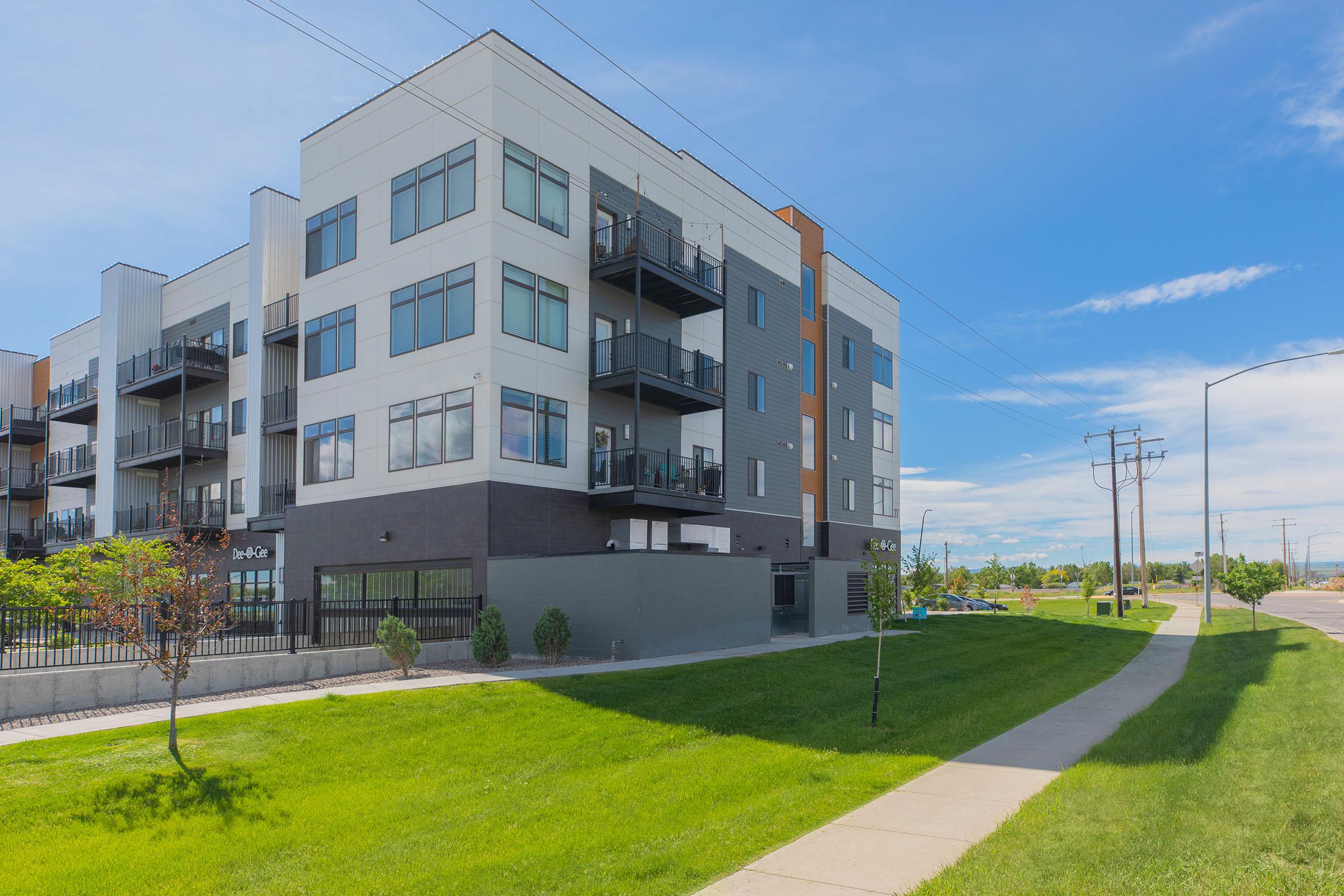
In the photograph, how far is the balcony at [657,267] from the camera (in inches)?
1022

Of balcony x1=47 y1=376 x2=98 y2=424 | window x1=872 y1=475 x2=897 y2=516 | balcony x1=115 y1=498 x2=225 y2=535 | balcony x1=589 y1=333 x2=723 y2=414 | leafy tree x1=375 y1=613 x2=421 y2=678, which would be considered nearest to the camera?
leafy tree x1=375 y1=613 x2=421 y2=678

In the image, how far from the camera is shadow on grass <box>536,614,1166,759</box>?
1316cm

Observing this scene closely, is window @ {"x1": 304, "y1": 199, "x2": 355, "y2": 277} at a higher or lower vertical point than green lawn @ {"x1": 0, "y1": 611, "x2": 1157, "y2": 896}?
higher

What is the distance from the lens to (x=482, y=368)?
2303cm

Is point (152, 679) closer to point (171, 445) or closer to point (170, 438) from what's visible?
point (171, 445)

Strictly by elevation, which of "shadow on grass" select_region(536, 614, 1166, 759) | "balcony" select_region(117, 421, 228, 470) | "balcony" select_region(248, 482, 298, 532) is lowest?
"shadow on grass" select_region(536, 614, 1166, 759)

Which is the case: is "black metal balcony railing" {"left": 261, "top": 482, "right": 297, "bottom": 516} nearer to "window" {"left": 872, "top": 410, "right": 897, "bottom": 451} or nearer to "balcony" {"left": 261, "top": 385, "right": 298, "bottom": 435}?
"balcony" {"left": 261, "top": 385, "right": 298, "bottom": 435}

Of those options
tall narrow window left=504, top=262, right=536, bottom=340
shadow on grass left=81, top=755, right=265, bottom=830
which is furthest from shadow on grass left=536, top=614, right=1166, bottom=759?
tall narrow window left=504, top=262, right=536, bottom=340

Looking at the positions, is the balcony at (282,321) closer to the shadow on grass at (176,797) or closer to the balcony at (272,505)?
the balcony at (272,505)

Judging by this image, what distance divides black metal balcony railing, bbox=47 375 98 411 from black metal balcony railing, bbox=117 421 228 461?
4.91 m

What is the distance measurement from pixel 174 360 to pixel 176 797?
104 feet

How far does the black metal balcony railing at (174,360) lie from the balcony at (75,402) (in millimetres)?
3444

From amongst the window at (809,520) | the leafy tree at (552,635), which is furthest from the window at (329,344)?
the window at (809,520)

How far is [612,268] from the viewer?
25.9 meters
